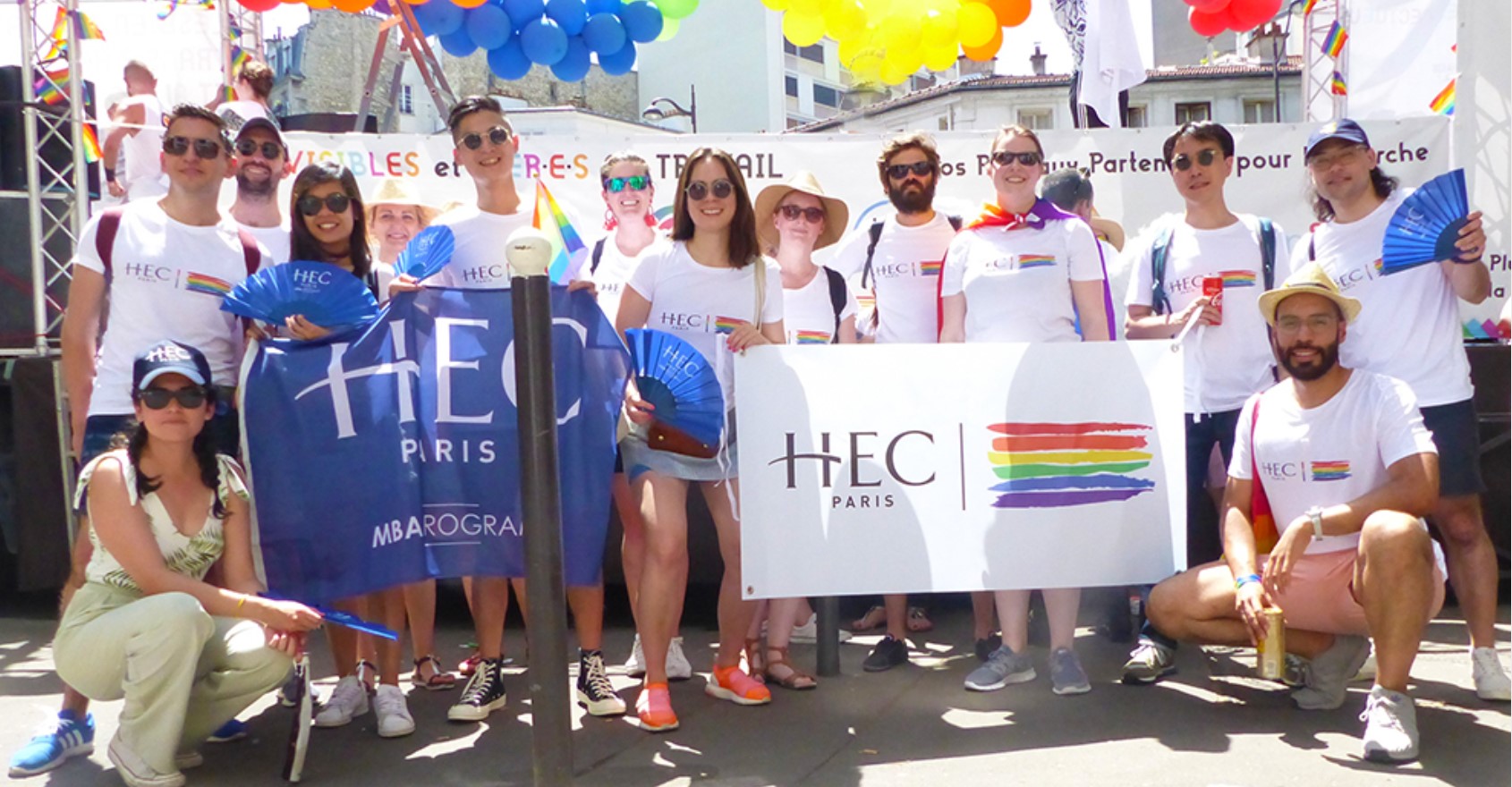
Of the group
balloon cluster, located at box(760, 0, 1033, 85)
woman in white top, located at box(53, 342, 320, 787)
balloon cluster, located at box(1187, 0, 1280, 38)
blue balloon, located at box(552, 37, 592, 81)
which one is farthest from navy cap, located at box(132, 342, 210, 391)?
balloon cluster, located at box(1187, 0, 1280, 38)

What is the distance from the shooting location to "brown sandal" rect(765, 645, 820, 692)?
14.6 feet

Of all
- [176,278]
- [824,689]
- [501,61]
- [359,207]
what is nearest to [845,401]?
[824,689]

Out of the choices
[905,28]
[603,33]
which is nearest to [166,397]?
[905,28]

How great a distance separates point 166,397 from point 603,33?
6.29 m

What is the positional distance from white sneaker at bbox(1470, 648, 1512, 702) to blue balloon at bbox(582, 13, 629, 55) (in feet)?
22.8

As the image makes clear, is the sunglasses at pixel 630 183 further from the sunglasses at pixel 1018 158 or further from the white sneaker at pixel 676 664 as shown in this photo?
the white sneaker at pixel 676 664

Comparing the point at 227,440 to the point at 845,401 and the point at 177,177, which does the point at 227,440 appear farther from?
the point at 845,401

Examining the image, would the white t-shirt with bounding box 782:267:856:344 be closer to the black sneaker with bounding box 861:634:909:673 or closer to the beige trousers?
the black sneaker with bounding box 861:634:909:673

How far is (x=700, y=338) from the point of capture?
4180 millimetres

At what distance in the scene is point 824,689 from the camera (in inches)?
175

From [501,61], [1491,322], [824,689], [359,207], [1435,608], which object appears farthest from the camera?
[501,61]

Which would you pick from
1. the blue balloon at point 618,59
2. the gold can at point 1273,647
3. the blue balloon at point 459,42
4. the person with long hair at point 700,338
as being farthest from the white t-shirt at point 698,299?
the blue balloon at point 618,59

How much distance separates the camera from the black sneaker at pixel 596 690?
406 centimetres

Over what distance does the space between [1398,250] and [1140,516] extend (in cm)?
120
